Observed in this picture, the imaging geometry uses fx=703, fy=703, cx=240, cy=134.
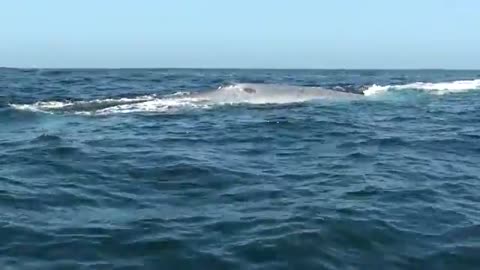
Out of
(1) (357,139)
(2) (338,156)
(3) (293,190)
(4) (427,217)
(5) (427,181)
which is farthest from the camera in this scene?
(1) (357,139)

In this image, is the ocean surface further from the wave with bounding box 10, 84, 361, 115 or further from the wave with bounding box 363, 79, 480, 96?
the wave with bounding box 363, 79, 480, 96

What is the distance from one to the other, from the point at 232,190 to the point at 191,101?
46.5ft

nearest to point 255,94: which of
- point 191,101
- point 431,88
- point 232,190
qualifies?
point 191,101

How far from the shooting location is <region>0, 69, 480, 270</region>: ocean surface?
10.0 metres

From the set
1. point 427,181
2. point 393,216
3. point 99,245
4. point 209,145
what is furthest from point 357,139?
point 99,245

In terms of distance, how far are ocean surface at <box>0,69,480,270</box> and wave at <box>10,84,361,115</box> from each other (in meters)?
0.32

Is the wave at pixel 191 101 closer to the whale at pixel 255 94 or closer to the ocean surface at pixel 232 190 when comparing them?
the whale at pixel 255 94

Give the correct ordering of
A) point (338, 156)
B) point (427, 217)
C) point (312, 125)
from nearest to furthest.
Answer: point (427, 217) → point (338, 156) → point (312, 125)

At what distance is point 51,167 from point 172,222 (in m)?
5.16

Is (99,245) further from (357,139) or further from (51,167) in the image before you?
(357,139)

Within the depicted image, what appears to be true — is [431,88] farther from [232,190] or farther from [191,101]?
[232,190]

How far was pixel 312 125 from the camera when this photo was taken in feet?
75.5

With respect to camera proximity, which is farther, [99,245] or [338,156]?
[338,156]

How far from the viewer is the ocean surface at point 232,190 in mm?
10008
